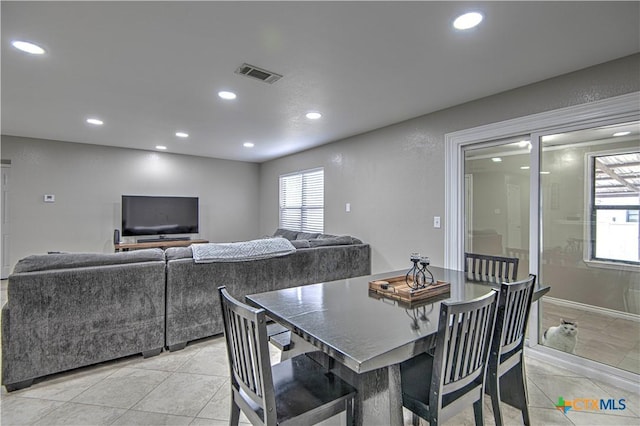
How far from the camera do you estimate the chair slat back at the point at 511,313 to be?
150cm

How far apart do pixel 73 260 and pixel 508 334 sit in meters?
3.00

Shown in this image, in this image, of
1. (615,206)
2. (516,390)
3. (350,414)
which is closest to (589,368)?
(516,390)

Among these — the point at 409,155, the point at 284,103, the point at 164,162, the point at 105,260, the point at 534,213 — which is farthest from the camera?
the point at 164,162

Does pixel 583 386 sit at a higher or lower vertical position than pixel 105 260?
lower

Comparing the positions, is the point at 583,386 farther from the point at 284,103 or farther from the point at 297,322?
the point at 284,103

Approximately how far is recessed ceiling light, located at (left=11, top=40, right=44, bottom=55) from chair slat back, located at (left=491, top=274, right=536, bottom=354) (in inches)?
130

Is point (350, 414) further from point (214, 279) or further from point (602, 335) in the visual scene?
point (602, 335)

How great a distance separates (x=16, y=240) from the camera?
5.05 meters

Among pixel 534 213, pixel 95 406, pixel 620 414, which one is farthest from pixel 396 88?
pixel 95 406

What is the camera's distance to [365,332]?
1.28 meters

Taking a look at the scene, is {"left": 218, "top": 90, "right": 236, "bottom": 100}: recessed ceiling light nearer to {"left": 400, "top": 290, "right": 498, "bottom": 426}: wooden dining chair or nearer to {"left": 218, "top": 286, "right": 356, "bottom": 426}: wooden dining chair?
{"left": 218, "top": 286, "right": 356, "bottom": 426}: wooden dining chair

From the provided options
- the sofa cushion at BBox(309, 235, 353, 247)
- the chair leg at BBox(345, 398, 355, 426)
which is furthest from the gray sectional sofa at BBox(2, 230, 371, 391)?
the chair leg at BBox(345, 398, 355, 426)

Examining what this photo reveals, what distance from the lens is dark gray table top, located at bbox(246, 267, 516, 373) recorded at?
44.5 inches

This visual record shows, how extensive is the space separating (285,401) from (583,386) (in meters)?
2.39
